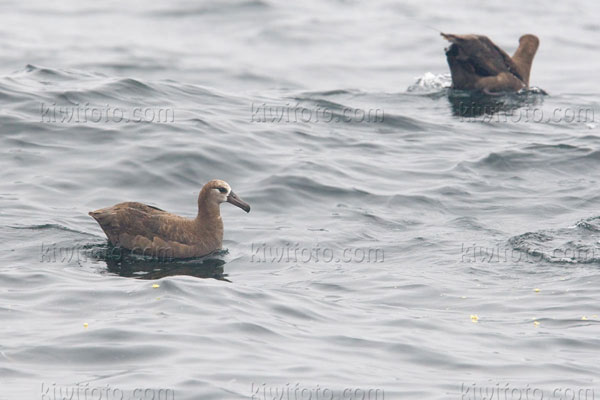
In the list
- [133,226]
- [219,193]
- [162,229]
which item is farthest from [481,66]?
[133,226]

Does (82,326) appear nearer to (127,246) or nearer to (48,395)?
(48,395)

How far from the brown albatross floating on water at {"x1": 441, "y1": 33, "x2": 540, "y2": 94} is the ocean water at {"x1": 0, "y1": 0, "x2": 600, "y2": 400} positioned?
1.17 feet

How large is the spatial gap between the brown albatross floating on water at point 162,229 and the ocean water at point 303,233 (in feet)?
0.89

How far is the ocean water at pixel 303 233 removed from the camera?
10.4 meters

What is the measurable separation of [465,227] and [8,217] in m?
6.15

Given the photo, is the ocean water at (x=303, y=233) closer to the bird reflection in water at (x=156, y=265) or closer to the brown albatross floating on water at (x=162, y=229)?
the bird reflection in water at (x=156, y=265)

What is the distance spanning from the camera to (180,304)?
12.0m

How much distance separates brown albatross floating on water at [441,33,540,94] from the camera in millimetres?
22797

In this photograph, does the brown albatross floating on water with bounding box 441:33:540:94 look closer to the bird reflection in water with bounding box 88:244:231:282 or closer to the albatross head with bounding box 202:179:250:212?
the albatross head with bounding box 202:179:250:212

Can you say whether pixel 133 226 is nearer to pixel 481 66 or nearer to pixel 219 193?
pixel 219 193

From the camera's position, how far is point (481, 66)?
23.1 m

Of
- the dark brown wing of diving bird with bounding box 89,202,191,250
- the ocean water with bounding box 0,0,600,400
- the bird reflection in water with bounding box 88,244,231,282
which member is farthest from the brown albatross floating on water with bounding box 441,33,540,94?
the dark brown wing of diving bird with bounding box 89,202,191,250

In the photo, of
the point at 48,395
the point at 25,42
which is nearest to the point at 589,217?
the point at 48,395

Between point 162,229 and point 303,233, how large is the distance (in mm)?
2154
